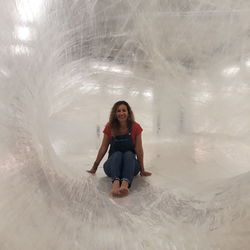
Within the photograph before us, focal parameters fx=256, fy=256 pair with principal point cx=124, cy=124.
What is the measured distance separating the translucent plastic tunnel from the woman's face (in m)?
0.46

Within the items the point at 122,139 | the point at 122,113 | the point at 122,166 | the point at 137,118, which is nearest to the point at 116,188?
the point at 122,166

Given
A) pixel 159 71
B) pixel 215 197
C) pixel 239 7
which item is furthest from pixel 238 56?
pixel 215 197

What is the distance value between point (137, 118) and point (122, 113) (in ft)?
5.71

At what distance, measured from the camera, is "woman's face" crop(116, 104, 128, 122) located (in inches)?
71.0

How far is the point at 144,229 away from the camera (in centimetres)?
105

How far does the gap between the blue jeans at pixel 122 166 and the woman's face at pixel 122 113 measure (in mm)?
245

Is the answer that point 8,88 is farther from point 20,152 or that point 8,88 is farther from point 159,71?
point 159,71

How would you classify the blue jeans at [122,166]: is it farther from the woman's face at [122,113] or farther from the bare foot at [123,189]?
the woman's face at [122,113]

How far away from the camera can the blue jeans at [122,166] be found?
1.62 metres

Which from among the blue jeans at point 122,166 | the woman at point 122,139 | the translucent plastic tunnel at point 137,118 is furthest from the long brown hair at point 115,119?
the translucent plastic tunnel at point 137,118

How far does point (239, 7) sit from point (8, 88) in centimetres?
203

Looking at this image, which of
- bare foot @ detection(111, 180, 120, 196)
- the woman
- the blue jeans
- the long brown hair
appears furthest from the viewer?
the long brown hair

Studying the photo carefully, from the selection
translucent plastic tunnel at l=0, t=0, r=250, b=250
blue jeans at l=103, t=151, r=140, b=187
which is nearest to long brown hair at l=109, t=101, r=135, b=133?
blue jeans at l=103, t=151, r=140, b=187

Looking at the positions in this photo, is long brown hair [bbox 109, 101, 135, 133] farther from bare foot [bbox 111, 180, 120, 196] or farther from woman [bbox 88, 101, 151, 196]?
bare foot [bbox 111, 180, 120, 196]
